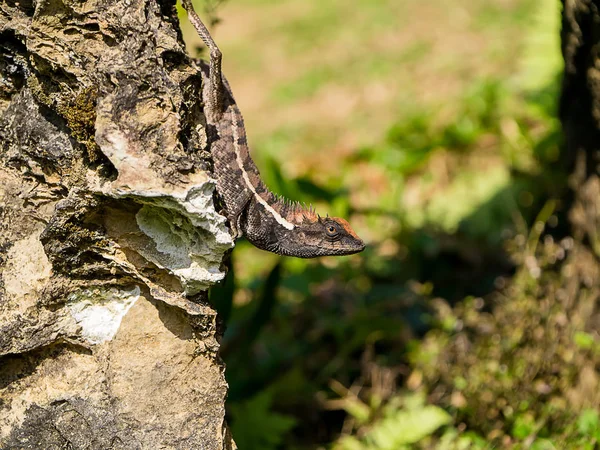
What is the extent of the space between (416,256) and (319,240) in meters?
2.94

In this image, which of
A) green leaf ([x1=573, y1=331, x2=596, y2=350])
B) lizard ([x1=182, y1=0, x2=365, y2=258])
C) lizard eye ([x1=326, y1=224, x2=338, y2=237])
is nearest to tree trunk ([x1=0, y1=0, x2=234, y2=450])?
lizard ([x1=182, y1=0, x2=365, y2=258])

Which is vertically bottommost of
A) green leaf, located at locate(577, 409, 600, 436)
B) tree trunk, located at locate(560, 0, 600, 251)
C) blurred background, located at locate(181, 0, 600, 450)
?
blurred background, located at locate(181, 0, 600, 450)

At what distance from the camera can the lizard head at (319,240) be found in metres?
3.63

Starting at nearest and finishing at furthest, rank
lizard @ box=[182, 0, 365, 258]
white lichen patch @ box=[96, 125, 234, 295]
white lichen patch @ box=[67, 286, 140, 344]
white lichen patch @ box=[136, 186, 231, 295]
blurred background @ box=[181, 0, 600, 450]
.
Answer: white lichen patch @ box=[96, 125, 234, 295] < white lichen patch @ box=[136, 186, 231, 295] < white lichen patch @ box=[67, 286, 140, 344] < lizard @ box=[182, 0, 365, 258] < blurred background @ box=[181, 0, 600, 450]

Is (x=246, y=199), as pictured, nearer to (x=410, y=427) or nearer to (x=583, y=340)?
(x=410, y=427)

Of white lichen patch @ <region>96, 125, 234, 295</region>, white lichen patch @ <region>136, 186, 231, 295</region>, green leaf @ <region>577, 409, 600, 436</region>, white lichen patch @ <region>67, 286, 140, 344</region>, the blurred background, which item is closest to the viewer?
white lichen patch @ <region>96, 125, 234, 295</region>

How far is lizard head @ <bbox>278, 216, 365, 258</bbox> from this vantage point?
3.63 meters

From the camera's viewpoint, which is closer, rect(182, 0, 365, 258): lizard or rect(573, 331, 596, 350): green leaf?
rect(182, 0, 365, 258): lizard

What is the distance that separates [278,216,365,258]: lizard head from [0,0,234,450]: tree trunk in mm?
708

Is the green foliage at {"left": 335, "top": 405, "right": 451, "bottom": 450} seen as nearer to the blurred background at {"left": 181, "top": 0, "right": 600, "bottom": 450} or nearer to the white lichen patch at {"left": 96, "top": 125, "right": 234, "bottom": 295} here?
the blurred background at {"left": 181, "top": 0, "right": 600, "bottom": 450}

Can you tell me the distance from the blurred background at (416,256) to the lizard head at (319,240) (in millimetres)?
521

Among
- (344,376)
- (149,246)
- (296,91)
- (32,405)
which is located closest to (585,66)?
(344,376)

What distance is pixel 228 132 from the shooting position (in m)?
3.43

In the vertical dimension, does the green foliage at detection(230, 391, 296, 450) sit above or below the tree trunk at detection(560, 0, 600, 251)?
below
